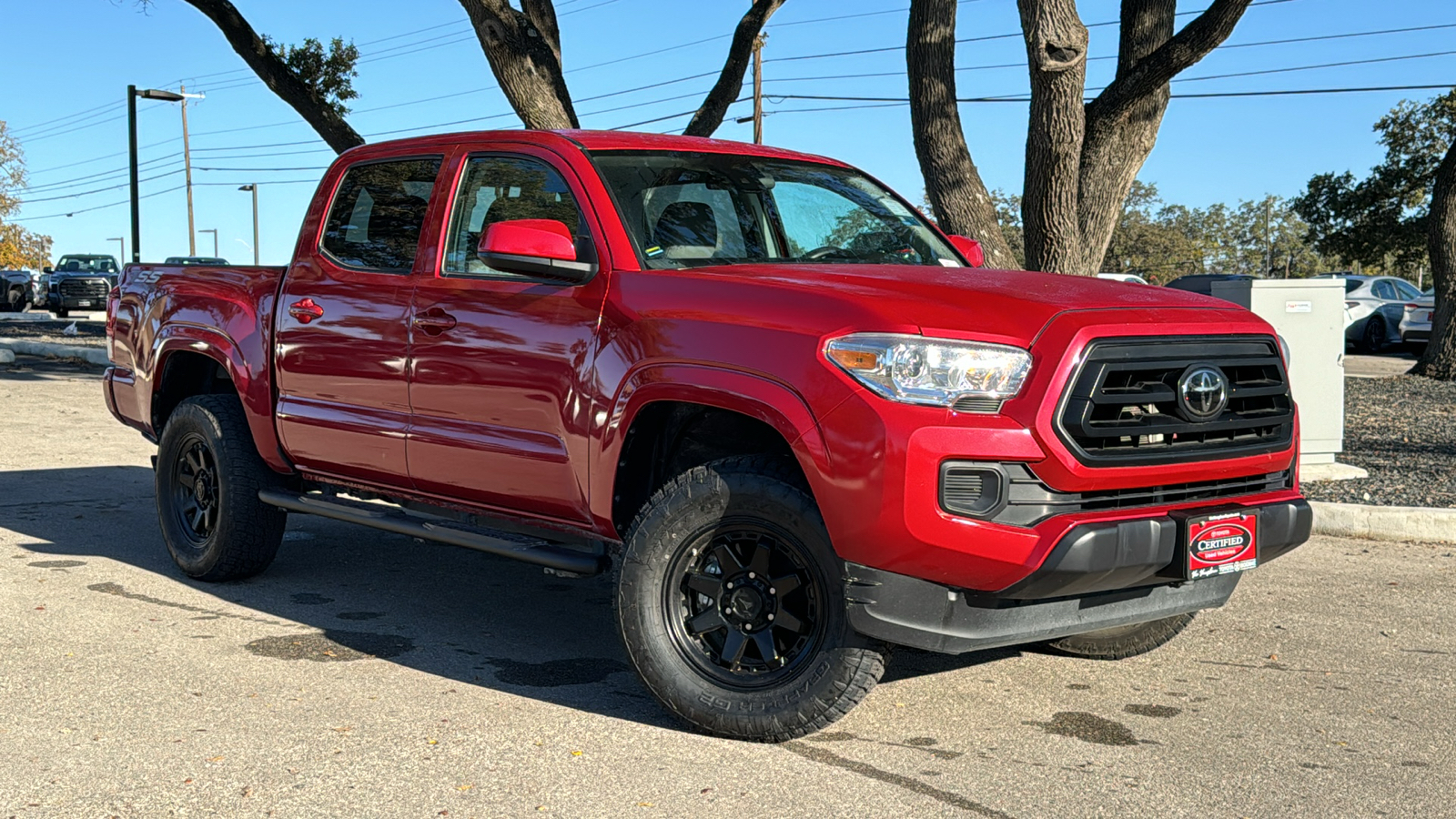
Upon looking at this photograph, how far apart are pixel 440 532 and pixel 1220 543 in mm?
2785

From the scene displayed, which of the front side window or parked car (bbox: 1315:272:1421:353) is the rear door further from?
parked car (bbox: 1315:272:1421:353)

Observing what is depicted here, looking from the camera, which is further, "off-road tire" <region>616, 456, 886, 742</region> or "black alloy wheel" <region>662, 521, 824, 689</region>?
"black alloy wheel" <region>662, 521, 824, 689</region>

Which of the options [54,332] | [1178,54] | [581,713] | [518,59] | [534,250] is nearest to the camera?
[581,713]

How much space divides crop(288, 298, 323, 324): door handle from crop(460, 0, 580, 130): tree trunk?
7.73 m

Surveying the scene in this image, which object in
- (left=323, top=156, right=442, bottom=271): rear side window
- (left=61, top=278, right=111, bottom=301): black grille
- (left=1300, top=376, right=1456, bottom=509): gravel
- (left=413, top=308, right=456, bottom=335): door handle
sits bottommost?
(left=1300, top=376, right=1456, bottom=509): gravel

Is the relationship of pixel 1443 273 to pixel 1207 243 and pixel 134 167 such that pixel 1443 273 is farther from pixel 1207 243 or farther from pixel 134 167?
pixel 1207 243

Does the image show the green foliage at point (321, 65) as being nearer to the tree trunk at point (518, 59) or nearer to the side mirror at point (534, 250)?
the tree trunk at point (518, 59)

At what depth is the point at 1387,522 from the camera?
7898 millimetres

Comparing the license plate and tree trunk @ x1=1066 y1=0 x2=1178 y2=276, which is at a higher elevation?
tree trunk @ x1=1066 y1=0 x2=1178 y2=276

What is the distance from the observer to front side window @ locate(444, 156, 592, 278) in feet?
16.8

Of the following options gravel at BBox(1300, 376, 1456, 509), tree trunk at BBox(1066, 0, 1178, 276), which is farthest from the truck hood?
tree trunk at BBox(1066, 0, 1178, 276)

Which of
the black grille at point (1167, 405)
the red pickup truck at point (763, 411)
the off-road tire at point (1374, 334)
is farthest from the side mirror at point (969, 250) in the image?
the off-road tire at point (1374, 334)

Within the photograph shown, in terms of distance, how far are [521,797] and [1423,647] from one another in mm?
3738

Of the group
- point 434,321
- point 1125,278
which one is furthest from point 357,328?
point 1125,278
